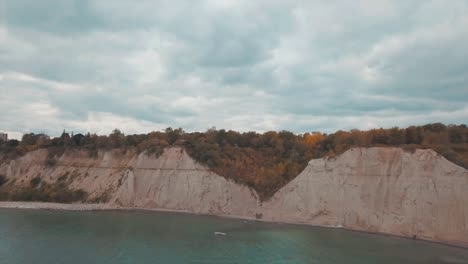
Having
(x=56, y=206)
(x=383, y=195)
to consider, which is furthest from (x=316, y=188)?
(x=56, y=206)

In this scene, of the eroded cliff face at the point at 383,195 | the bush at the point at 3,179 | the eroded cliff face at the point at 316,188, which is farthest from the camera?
the bush at the point at 3,179

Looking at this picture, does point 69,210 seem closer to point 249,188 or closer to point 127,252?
point 249,188

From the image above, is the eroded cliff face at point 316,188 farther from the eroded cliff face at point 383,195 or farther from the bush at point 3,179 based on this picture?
the bush at point 3,179

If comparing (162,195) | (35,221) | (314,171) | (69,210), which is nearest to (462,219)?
(314,171)

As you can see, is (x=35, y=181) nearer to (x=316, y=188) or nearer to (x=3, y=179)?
(x=3, y=179)

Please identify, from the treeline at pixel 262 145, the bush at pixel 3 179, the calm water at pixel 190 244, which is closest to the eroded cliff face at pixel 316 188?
the bush at pixel 3 179

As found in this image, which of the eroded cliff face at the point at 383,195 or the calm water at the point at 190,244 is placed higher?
the eroded cliff face at the point at 383,195
